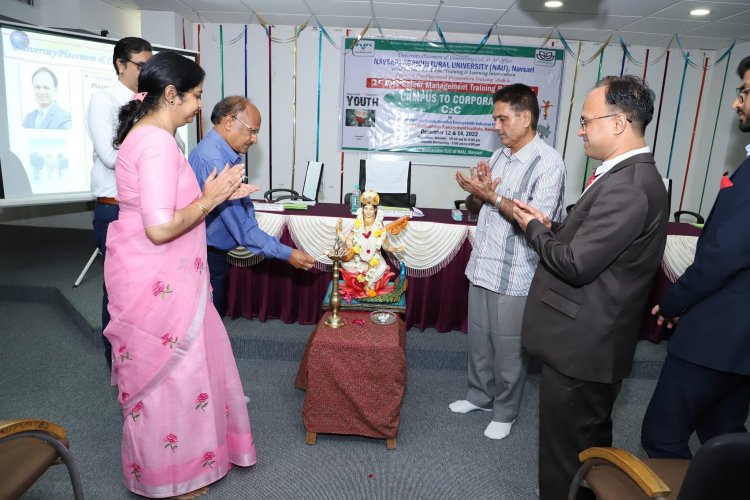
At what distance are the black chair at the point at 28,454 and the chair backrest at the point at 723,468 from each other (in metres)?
1.38

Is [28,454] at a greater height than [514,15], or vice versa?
[514,15]

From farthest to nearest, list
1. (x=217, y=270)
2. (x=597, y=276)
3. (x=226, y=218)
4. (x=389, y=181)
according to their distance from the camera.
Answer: (x=389, y=181), (x=217, y=270), (x=226, y=218), (x=597, y=276)

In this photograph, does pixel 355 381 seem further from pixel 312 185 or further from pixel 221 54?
pixel 221 54

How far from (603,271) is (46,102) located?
3743mm

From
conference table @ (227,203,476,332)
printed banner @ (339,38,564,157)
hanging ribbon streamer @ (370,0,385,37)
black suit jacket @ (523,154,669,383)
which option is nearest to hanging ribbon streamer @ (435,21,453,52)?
printed banner @ (339,38,564,157)

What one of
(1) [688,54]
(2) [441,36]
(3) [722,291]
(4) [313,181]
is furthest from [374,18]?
(3) [722,291]

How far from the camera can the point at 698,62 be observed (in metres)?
5.13

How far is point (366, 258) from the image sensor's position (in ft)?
7.89

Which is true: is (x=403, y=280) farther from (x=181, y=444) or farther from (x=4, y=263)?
(x=4, y=263)

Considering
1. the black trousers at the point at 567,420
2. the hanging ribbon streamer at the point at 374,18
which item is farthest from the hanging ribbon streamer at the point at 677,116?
the black trousers at the point at 567,420

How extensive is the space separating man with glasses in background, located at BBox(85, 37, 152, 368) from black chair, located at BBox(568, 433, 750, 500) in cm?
212

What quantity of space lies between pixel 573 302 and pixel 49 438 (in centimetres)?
143

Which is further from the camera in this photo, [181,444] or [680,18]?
[680,18]

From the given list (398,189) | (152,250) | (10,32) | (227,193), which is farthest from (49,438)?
(10,32)
